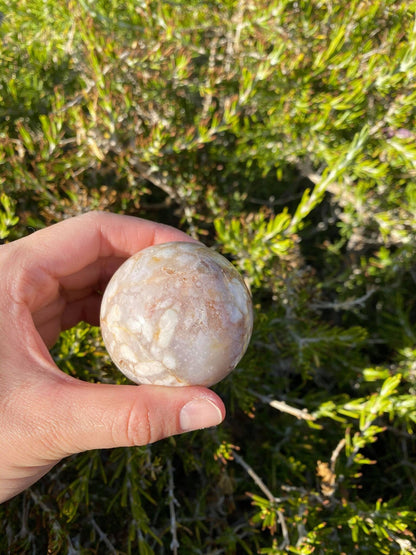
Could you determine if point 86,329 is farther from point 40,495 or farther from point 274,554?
point 274,554

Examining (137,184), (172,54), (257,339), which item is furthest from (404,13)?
(257,339)

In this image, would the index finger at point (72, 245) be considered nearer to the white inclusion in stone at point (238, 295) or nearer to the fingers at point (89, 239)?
the fingers at point (89, 239)

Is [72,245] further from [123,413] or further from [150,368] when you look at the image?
[123,413]

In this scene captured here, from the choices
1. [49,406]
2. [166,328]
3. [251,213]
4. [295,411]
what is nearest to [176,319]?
[166,328]

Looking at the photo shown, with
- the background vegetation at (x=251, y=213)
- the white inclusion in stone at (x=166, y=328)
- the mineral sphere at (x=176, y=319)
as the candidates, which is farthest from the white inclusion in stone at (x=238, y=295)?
the background vegetation at (x=251, y=213)

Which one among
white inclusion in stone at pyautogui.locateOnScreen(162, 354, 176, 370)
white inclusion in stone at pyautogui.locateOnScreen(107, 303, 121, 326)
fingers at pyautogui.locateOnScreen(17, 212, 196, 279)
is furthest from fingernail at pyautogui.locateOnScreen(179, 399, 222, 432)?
fingers at pyautogui.locateOnScreen(17, 212, 196, 279)

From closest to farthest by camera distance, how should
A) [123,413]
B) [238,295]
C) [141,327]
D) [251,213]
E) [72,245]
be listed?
[123,413] < [141,327] < [238,295] < [72,245] < [251,213]
